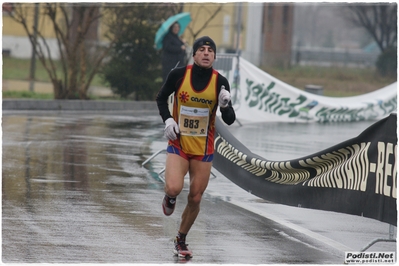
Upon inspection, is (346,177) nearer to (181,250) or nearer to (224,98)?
(224,98)

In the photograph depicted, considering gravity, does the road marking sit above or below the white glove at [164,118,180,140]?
below

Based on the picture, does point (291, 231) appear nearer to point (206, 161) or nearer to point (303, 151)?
point (206, 161)

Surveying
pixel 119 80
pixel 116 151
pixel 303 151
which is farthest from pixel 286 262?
pixel 119 80

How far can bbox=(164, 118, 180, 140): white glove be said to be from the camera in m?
7.63

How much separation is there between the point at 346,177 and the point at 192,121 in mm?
1461

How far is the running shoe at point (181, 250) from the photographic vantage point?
24.4 feet

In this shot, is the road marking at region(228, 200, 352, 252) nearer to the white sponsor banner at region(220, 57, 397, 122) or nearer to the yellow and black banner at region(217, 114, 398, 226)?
the yellow and black banner at region(217, 114, 398, 226)

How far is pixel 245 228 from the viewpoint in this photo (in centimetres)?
883

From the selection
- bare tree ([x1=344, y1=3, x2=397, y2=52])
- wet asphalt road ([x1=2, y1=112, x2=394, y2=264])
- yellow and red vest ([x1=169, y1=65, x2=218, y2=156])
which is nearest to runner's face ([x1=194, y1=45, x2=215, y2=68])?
yellow and red vest ([x1=169, y1=65, x2=218, y2=156])

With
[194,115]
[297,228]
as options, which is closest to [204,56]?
[194,115]

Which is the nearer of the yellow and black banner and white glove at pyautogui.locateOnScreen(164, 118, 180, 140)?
the yellow and black banner

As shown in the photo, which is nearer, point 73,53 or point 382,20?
point 73,53

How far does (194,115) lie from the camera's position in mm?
7680

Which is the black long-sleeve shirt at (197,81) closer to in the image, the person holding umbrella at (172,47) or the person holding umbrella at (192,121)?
the person holding umbrella at (192,121)
